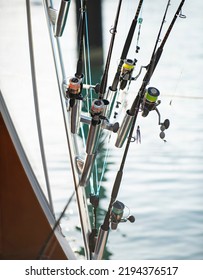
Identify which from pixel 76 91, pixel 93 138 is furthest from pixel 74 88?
pixel 93 138

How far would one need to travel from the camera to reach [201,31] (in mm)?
4191

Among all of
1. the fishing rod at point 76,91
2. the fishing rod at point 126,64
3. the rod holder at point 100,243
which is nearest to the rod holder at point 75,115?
the fishing rod at point 76,91

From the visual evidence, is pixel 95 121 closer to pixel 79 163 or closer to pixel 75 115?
pixel 75 115

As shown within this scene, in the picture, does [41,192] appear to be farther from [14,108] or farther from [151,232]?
[151,232]

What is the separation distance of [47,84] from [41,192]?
14.4 inches

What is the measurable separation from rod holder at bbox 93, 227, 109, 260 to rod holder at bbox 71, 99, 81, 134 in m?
0.23

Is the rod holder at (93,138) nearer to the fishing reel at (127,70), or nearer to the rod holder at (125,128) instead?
the rod holder at (125,128)

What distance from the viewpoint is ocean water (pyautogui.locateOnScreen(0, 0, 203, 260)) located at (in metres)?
1.72

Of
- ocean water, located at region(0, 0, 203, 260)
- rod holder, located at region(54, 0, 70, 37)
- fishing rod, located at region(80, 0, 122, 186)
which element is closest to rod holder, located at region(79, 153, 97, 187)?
fishing rod, located at region(80, 0, 122, 186)

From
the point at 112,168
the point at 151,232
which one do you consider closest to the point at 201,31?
the point at 112,168

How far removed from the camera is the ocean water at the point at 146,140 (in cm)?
172

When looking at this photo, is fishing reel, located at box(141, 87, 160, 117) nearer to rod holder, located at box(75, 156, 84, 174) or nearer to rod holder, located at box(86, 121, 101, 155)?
rod holder, located at box(86, 121, 101, 155)

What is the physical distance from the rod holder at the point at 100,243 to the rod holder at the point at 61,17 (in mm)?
440
